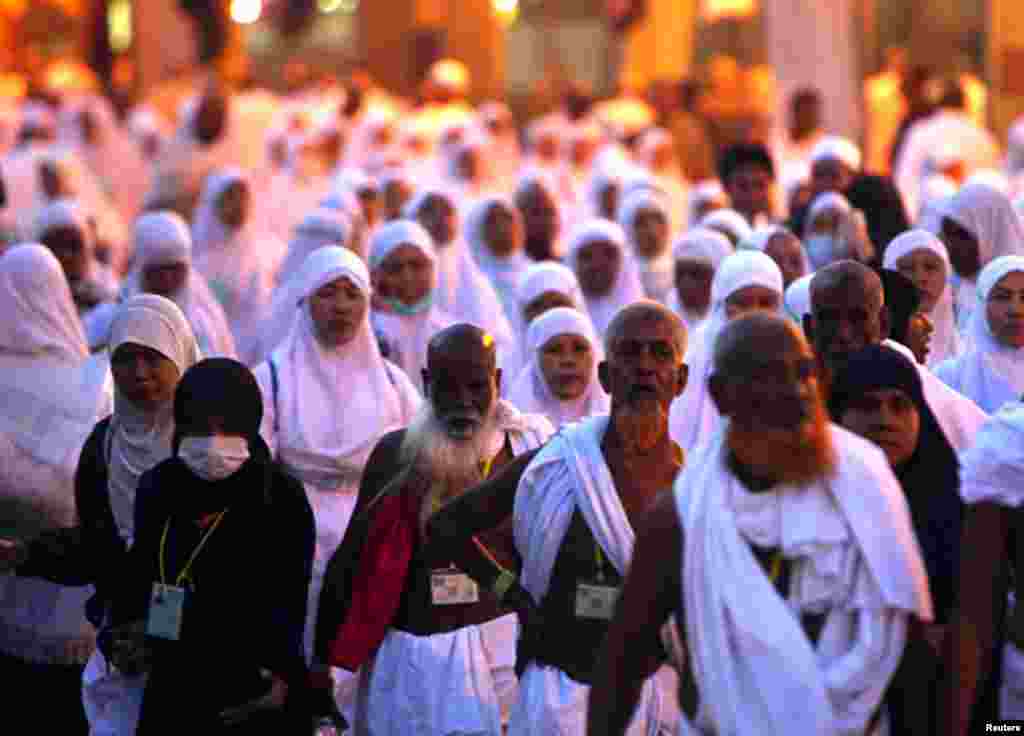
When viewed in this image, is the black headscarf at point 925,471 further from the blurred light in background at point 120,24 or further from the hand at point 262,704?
the blurred light in background at point 120,24

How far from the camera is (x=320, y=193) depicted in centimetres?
2184

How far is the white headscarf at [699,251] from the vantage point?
452 inches

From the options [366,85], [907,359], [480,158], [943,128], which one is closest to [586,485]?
[907,359]

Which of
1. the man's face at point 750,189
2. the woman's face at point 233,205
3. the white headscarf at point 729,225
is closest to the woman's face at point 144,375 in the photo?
the white headscarf at point 729,225

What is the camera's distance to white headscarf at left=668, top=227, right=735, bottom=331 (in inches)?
452

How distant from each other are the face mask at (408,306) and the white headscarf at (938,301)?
2.34 metres

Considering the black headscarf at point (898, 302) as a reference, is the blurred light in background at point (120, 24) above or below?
above

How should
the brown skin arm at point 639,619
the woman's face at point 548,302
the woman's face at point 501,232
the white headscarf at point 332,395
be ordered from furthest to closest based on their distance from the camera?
1. the woman's face at point 501,232
2. the woman's face at point 548,302
3. the white headscarf at point 332,395
4. the brown skin arm at point 639,619

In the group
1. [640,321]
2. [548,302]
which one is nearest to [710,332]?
[548,302]

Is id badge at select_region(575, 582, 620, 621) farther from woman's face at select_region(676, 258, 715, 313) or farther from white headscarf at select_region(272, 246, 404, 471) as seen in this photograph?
woman's face at select_region(676, 258, 715, 313)

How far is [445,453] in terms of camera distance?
732 cm

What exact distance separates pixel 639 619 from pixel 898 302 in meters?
3.02

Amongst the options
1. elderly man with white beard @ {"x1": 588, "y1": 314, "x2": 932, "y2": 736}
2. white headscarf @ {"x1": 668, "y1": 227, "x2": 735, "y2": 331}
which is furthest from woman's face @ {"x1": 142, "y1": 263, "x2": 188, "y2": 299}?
elderly man with white beard @ {"x1": 588, "y1": 314, "x2": 932, "y2": 736}

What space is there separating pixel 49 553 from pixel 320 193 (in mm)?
14367
